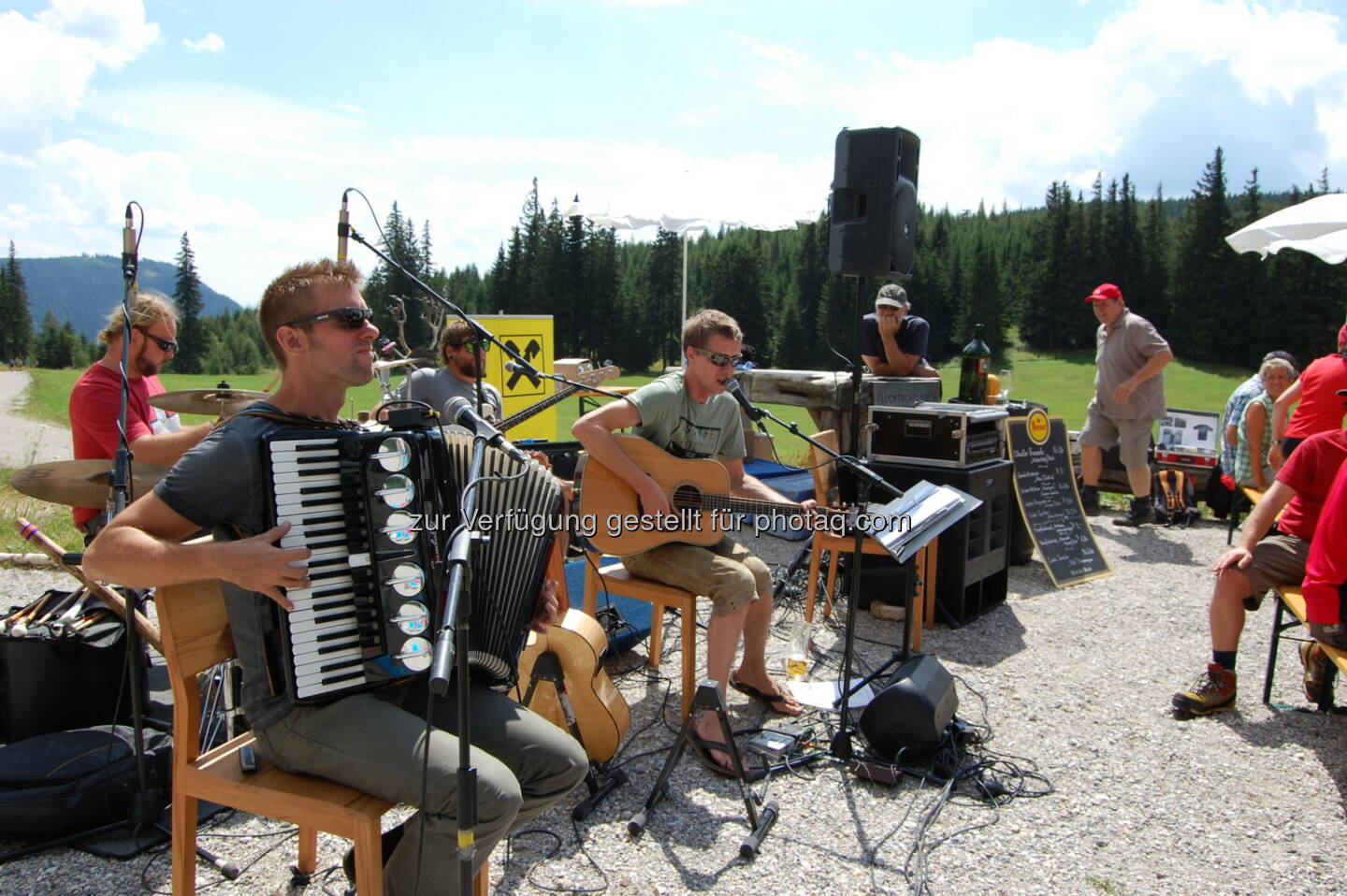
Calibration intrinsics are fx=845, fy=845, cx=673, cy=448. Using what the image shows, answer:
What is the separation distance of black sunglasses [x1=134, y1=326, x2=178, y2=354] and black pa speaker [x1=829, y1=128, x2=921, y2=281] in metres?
3.02

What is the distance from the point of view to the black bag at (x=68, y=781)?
9.06 feet

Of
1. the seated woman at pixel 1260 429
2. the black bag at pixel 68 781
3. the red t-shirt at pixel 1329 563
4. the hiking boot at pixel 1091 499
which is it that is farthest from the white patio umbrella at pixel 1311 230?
the black bag at pixel 68 781

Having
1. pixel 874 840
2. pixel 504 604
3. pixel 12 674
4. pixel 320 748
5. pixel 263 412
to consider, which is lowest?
pixel 874 840

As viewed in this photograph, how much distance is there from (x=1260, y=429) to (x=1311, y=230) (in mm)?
1807

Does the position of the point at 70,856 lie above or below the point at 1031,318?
below

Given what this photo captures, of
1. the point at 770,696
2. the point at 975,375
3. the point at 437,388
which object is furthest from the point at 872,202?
the point at 975,375

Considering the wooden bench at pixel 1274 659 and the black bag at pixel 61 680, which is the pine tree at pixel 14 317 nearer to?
the black bag at pixel 61 680

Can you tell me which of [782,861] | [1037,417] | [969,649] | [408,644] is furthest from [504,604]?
[1037,417]

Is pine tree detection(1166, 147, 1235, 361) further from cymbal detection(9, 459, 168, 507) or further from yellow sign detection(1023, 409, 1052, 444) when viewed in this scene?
cymbal detection(9, 459, 168, 507)

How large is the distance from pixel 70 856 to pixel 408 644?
1668 mm

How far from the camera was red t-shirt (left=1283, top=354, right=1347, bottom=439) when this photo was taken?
5.53 m

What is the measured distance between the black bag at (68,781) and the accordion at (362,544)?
Answer: 1.33 meters

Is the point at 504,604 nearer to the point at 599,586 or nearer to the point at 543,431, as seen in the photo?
the point at 599,586

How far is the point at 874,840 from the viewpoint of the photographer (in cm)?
297
